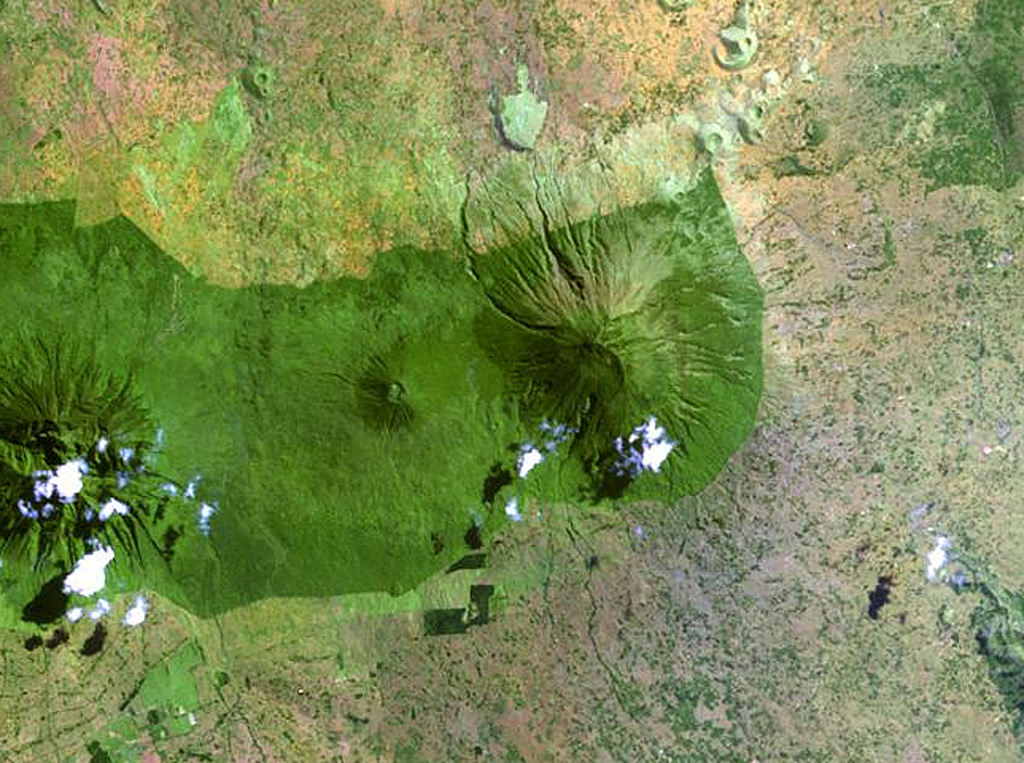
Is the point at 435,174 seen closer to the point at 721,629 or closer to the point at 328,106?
the point at 328,106

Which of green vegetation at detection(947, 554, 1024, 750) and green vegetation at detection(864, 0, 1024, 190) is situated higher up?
green vegetation at detection(864, 0, 1024, 190)

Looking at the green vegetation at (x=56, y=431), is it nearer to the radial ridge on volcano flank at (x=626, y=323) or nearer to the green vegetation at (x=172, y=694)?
the green vegetation at (x=172, y=694)

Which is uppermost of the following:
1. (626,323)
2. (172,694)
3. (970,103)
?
(970,103)

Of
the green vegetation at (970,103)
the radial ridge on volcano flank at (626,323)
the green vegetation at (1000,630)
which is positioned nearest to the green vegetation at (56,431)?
the radial ridge on volcano flank at (626,323)

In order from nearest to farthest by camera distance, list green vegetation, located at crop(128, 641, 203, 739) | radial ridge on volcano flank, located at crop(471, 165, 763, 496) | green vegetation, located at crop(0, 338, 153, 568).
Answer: radial ridge on volcano flank, located at crop(471, 165, 763, 496)
green vegetation, located at crop(0, 338, 153, 568)
green vegetation, located at crop(128, 641, 203, 739)

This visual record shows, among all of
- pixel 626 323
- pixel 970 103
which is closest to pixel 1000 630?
pixel 626 323

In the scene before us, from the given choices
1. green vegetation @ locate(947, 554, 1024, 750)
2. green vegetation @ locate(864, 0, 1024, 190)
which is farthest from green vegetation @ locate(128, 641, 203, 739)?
green vegetation @ locate(864, 0, 1024, 190)

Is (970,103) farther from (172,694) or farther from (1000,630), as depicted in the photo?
(172,694)

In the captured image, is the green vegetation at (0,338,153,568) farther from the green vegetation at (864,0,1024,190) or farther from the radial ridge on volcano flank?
the green vegetation at (864,0,1024,190)

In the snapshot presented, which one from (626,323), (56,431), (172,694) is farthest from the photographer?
(172,694)
